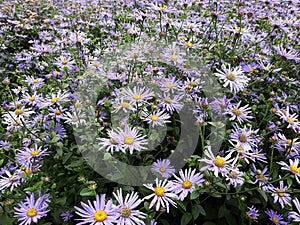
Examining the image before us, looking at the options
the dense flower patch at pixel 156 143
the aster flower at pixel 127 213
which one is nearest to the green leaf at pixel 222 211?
the dense flower patch at pixel 156 143

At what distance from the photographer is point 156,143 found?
1.61 metres

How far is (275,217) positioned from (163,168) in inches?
24.6

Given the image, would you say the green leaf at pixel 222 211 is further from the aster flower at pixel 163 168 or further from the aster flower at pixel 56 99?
the aster flower at pixel 56 99

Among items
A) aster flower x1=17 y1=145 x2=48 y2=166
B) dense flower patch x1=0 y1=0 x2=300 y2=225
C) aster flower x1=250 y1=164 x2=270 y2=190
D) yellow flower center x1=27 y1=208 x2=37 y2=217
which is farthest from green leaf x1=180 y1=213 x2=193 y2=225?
aster flower x1=17 y1=145 x2=48 y2=166

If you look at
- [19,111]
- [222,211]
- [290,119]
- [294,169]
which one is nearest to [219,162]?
[222,211]

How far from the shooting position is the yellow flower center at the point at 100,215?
1191 millimetres

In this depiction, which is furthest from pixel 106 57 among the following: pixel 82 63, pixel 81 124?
pixel 81 124

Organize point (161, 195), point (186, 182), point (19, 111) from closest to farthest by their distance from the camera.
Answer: point (161, 195), point (186, 182), point (19, 111)

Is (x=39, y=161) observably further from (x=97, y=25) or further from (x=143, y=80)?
(x=97, y=25)

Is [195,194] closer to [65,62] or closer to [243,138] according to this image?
[243,138]

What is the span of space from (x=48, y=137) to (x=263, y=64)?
5.50 ft

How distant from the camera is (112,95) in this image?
1.89 m

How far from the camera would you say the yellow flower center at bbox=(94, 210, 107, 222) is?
1.19m

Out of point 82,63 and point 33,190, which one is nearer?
point 33,190
